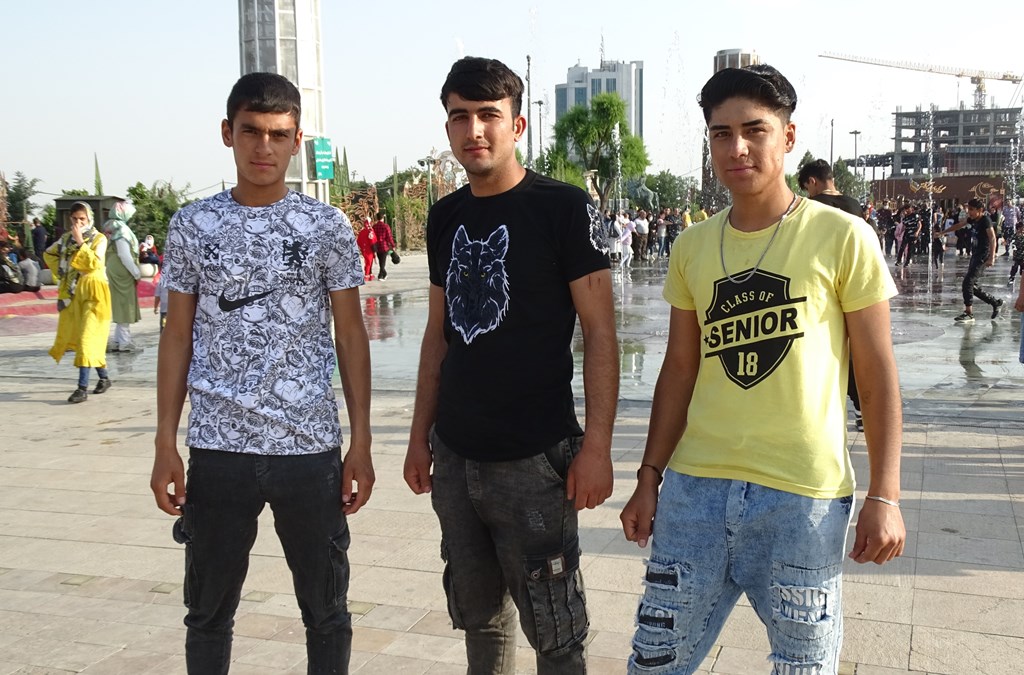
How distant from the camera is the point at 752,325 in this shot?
2309mm

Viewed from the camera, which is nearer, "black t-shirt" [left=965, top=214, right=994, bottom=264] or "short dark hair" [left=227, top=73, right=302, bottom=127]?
"short dark hair" [left=227, top=73, right=302, bottom=127]

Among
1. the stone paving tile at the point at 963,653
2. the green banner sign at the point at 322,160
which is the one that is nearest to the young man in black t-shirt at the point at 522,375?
the stone paving tile at the point at 963,653

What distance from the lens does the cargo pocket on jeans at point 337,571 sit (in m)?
2.80

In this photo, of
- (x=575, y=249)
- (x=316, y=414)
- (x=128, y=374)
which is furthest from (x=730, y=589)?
(x=128, y=374)

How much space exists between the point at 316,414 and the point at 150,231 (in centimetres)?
2449

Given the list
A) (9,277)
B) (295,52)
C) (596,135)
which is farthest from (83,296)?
(596,135)

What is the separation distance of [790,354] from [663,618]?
0.67m

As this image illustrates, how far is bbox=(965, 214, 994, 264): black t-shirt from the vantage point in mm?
13219

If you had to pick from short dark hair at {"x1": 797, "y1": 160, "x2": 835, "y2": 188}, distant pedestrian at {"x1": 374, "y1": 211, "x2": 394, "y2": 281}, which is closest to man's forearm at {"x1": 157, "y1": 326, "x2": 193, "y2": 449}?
short dark hair at {"x1": 797, "y1": 160, "x2": 835, "y2": 188}

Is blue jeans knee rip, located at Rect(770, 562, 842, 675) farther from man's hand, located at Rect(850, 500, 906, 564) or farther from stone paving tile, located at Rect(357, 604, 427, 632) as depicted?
stone paving tile, located at Rect(357, 604, 427, 632)

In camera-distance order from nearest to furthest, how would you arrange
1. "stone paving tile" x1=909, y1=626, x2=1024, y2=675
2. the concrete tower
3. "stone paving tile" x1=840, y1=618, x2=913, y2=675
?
"stone paving tile" x1=909, y1=626, x2=1024, y2=675, "stone paving tile" x1=840, y1=618, x2=913, y2=675, the concrete tower

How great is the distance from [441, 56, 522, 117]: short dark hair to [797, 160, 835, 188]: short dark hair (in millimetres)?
4258

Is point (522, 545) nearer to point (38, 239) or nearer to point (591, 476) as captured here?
point (591, 476)

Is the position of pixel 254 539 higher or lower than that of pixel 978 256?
lower
